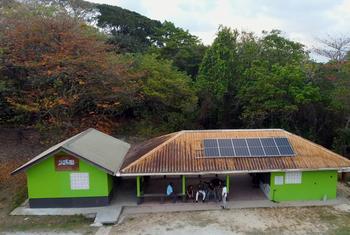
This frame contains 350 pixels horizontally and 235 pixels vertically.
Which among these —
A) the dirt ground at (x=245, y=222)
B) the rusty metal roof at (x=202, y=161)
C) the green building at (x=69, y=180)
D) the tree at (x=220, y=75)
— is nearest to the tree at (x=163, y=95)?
the tree at (x=220, y=75)

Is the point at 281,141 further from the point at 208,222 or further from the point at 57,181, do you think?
the point at 57,181

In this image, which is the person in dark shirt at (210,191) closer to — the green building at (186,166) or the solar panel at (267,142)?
the green building at (186,166)

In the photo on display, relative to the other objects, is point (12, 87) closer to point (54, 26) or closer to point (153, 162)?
point (54, 26)

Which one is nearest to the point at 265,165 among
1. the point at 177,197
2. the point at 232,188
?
the point at 232,188

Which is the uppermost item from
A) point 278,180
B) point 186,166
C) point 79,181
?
point 186,166

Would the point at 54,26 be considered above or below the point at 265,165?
above

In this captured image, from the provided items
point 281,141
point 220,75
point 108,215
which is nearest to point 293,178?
point 281,141
